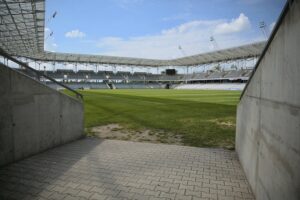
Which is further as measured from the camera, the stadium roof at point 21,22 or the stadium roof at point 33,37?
the stadium roof at point 33,37

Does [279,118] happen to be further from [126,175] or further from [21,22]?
[21,22]

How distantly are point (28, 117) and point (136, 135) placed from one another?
14.9 ft

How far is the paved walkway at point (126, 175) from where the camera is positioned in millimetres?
4422

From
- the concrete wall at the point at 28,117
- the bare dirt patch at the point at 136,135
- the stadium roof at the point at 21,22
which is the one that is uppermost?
the stadium roof at the point at 21,22

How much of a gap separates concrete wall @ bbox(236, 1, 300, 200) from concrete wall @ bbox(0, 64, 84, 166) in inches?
219

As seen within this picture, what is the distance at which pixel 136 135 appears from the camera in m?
9.85

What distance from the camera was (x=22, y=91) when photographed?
620cm

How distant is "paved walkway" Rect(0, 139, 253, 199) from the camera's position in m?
4.42

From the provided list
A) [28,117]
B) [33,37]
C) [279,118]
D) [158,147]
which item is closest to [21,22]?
[33,37]

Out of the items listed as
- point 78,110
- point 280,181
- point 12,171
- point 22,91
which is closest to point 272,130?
point 280,181

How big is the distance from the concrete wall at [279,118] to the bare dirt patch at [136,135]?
475cm

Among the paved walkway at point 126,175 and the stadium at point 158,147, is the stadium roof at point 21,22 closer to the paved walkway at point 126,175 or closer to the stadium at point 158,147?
the stadium at point 158,147

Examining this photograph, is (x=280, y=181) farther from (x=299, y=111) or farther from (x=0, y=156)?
(x=0, y=156)

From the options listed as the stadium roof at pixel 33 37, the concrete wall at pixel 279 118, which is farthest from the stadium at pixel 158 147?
the stadium roof at pixel 33 37
